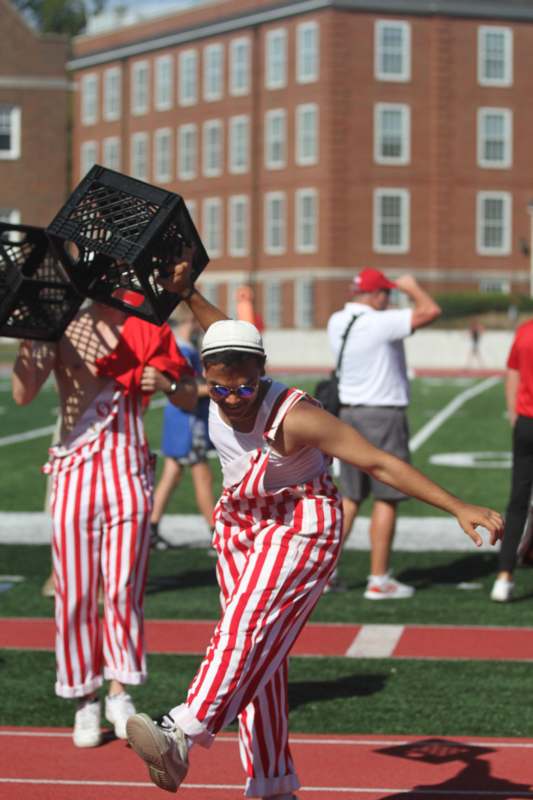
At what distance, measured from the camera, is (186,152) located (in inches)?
2940

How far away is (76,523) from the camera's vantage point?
6.80 m

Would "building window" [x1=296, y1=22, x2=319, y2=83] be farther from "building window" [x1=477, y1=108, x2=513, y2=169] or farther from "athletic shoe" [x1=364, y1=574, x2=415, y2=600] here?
"athletic shoe" [x1=364, y1=574, x2=415, y2=600]

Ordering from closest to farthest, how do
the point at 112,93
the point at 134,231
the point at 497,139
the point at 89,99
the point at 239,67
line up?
the point at 134,231, the point at 497,139, the point at 239,67, the point at 112,93, the point at 89,99

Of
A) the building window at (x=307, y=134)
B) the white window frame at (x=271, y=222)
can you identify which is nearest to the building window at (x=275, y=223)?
the white window frame at (x=271, y=222)

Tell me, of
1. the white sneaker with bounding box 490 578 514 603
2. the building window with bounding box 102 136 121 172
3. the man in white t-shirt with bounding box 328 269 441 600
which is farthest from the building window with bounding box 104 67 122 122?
the white sneaker with bounding box 490 578 514 603

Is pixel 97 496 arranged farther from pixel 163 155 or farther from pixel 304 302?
pixel 163 155

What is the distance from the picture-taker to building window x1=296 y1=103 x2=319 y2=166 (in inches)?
2665

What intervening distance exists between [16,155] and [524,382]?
6282cm

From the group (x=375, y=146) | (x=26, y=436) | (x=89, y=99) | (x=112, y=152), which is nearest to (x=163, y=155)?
(x=112, y=152)

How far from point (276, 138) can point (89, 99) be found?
14.7m

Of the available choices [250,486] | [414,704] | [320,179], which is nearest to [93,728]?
[414,704]

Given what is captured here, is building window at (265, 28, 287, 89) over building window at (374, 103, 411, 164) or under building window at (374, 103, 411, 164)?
over

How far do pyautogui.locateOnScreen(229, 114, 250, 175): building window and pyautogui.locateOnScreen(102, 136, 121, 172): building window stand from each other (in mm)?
8449

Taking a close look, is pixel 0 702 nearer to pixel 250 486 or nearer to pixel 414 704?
pixel 414 704
